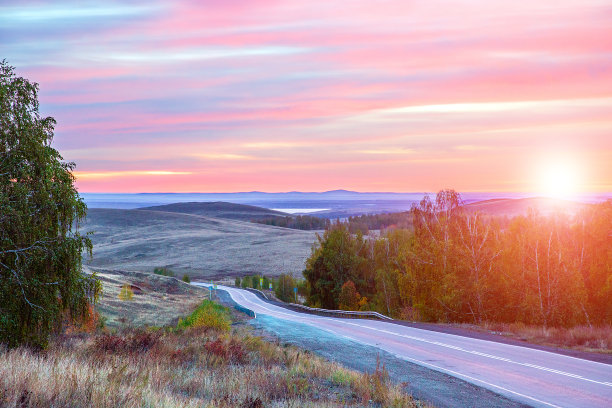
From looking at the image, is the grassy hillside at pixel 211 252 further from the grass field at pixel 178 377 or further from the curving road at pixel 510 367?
the grass field at pixel 178 377

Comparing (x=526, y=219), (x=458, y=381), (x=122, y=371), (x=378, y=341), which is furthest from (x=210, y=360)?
(x=526, y=219)

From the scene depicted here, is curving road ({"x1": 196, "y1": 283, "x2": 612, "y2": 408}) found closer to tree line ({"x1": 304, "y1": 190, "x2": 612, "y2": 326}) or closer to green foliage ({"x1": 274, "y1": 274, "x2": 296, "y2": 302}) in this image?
tree line ({"x1": 304, "y1": 190, "x2": 612, "y2": 326})

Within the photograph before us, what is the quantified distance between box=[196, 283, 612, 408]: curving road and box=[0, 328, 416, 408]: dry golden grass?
3.76m

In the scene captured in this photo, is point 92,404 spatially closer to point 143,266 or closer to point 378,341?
point 378,341

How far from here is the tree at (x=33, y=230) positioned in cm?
1562

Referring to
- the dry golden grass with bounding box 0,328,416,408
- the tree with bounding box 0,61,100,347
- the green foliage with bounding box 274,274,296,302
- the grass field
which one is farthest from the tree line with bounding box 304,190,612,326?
the green foliage with bounding box 274,274,296,302

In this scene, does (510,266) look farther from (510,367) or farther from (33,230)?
(33,230)

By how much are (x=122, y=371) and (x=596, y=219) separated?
38885 mm

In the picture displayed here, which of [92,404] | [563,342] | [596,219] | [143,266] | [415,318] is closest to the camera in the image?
[92,404]

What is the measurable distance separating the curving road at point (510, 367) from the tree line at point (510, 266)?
14167 mm

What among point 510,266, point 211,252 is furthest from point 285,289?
point 211,252

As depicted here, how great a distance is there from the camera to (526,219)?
43156mm

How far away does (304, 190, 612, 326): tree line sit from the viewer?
38.1 m

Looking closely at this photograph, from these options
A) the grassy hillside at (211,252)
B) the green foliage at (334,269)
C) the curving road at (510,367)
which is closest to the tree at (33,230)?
the curving road at (510,367)
